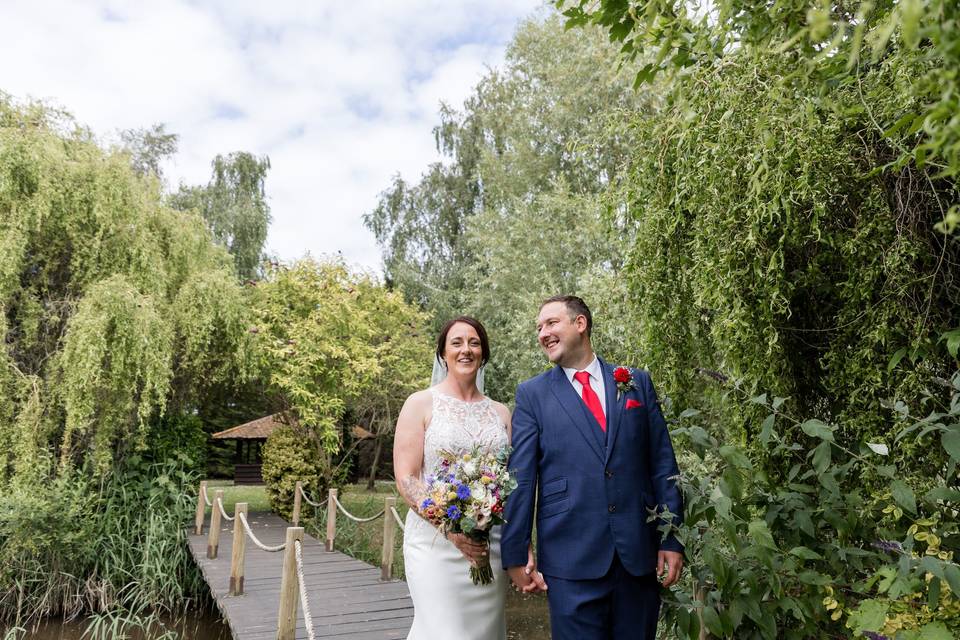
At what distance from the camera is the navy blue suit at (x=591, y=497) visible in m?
2.58

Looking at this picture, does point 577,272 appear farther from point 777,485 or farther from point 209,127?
point 209,127

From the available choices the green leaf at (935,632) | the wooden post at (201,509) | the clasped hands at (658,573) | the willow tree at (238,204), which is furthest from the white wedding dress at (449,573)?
the willow tree at (238,204)

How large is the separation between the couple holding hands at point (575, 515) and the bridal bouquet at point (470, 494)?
69 millimetres

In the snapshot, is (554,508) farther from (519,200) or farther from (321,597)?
(519,200)

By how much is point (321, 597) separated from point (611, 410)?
176 inches

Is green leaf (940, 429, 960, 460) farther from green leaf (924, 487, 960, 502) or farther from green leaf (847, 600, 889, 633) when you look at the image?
green leaf (847, 600, 889, 633)

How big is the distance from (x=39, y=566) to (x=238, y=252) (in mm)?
14298

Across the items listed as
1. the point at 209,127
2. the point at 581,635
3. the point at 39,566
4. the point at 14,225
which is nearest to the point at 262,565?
the point at 39,566

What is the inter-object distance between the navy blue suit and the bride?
0.46 meters

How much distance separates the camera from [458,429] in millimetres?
3342

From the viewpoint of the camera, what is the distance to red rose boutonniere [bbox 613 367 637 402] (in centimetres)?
279

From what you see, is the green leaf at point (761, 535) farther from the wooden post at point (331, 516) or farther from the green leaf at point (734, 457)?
the wooden post at point (331, 516)

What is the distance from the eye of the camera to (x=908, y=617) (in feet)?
7.23

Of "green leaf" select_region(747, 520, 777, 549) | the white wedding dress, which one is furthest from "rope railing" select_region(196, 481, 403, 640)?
"green leaf" select_region(747, 520, 777, 549)
